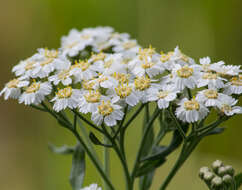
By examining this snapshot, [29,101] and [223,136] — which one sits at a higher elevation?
[29,101]

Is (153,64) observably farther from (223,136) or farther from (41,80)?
(223,136)

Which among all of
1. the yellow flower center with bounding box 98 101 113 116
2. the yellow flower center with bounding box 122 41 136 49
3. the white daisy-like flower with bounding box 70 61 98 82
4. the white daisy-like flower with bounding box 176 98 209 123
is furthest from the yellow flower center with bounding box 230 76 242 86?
the yellow flower center with bounding box 122 41 136 49

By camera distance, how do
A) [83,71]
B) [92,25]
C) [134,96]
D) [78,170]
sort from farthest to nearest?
[92,25] < [78,170] < [83,71] < [134,96]

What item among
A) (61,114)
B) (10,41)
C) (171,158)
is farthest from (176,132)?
(10,41)

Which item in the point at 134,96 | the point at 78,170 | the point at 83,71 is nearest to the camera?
the point at 134,96

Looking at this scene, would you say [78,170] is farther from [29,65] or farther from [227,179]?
[227,179]

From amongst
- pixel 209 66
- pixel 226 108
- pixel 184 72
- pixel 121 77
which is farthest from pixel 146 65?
pixel 226 108
